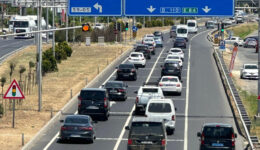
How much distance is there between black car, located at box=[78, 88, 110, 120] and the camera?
4216 cm

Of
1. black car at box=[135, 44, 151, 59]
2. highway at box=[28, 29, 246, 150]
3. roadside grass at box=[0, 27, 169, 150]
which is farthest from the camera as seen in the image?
black car at box=[135, 44, 151, 59]

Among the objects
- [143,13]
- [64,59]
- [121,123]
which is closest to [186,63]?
[64,59]

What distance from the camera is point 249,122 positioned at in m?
39.9

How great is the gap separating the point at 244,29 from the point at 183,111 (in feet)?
468

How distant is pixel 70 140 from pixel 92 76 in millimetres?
27758

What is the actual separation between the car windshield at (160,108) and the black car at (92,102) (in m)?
4.37

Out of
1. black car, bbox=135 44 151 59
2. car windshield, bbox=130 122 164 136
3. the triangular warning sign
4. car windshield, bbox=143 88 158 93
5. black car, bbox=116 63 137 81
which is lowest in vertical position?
car windshield, bbox=130 122 164 136

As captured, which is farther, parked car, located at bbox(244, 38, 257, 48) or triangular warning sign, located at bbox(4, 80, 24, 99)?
parked car, located at bbox(244, 38, 257, 48)

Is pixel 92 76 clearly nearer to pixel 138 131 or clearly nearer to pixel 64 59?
pixel 64 59

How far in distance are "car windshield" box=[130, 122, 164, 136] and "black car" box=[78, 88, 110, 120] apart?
38.0 ft

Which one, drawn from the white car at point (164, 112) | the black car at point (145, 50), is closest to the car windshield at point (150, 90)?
the white car at point (164, 112)

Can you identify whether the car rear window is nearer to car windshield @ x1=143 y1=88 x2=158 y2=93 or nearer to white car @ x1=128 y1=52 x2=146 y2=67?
car windshield @ x1=143 y1=88 x2=158 y2=93

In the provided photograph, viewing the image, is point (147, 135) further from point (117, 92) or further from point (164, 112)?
point (117, 92)

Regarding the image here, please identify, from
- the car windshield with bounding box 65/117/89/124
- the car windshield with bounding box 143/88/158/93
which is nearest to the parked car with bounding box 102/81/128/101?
the car windshield with bounding box 143/88/158/93
